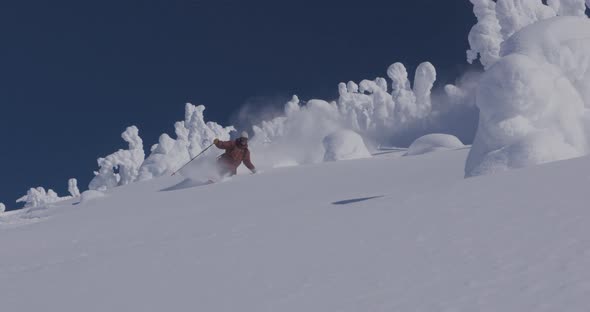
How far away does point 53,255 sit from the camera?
7.41 meters

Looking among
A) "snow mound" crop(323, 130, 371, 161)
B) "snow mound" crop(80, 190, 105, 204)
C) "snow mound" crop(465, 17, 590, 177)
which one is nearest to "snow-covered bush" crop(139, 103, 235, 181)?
"snow mound" crop(323, 130, 371, 161)

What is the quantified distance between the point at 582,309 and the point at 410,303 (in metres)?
0.97

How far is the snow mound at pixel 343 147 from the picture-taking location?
99.5 ft

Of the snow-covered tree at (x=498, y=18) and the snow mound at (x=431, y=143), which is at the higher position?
the snow-covered tree at (x=498, y=18)

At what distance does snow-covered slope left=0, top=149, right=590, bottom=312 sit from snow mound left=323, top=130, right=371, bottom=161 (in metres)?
21.3

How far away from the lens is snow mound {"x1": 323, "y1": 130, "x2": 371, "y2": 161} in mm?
30312

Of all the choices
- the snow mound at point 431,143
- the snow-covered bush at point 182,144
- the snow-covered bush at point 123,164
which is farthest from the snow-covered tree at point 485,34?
the snow-covered bush at point 123,164

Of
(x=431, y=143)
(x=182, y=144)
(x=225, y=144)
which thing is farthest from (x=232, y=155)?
(x=182, y=144)

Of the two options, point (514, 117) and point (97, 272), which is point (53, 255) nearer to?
point (97, 272)

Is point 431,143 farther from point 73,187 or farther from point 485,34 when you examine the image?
point 73,187

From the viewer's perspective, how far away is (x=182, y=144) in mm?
67875

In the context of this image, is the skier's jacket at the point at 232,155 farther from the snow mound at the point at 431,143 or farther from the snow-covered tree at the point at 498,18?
the snow-covered tree at the point at 498,18

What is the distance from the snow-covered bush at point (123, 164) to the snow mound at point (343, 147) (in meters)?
42.9

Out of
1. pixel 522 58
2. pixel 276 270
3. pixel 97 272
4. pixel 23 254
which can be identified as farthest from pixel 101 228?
pixel 522 58
